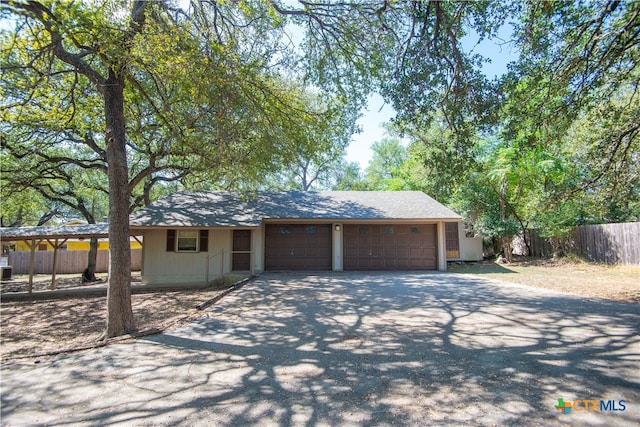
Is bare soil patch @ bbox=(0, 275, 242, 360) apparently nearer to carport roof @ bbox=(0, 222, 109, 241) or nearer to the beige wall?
the beige wall

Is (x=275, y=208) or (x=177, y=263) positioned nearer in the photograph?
(x=177, y=263)

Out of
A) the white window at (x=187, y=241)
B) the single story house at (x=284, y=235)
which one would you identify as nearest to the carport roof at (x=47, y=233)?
the single story house at (x=284, y=235)

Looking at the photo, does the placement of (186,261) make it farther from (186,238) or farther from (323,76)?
(323,76)

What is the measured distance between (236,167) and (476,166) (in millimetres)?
5972

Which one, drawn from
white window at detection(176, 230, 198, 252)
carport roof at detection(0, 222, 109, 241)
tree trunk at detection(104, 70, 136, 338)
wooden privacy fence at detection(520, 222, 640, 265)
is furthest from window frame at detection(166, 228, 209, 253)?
wooden privacy fence at detection(520, 222, 640, 265)

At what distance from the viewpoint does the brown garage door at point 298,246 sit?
14.7 meters

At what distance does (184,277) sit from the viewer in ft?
43.2

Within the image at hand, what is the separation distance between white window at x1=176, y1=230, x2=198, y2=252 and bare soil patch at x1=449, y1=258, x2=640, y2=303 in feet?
37.7

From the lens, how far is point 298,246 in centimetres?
1486

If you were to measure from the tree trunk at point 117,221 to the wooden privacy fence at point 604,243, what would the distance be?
17270 mm

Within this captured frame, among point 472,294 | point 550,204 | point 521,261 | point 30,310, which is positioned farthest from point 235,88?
point 521,261

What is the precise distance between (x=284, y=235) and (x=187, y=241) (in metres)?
4.05

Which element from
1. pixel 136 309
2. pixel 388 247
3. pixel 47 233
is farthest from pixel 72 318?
pixel 388 247

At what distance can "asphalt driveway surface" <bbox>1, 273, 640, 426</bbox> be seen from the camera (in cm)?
293
